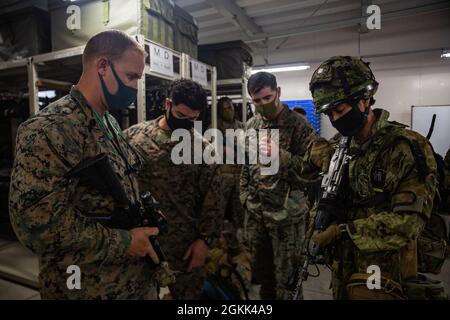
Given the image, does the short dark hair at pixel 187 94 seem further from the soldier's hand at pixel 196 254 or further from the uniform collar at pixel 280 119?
the soldier's hand at pixel 196 254

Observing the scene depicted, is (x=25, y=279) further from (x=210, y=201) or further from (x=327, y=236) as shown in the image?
(x=327, y=236)

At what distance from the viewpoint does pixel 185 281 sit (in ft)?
6.52

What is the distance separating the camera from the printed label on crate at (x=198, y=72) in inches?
122

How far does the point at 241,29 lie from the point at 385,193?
535 cm

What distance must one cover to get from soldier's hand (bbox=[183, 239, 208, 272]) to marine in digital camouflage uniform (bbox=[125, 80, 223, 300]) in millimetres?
34

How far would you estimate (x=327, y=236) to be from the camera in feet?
4.48

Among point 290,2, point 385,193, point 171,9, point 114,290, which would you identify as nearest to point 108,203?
point 114,290

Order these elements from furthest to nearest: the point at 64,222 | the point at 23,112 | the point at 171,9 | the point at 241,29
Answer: the point at 241,29
the point at 23,112
the point at 171,9
the point at 64,222

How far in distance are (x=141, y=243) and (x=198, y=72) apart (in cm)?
248

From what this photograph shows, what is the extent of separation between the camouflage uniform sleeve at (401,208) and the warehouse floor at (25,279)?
1.64 metres

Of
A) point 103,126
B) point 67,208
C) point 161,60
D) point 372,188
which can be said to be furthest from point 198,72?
point 67,208
